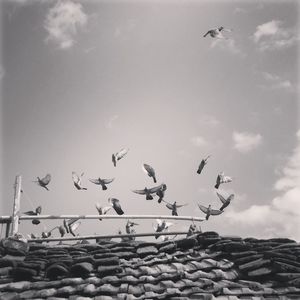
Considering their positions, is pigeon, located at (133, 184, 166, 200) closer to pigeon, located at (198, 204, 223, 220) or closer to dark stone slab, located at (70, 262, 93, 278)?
pigeon, located at (198, 204, 223, 220)

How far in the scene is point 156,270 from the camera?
477cm

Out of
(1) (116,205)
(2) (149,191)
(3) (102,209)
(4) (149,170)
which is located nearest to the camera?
(1) (116,205)

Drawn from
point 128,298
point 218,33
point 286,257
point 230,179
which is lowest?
point 128,298

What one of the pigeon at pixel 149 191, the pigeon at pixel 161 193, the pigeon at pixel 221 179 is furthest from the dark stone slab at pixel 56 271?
the pigeon at pixel 221 179

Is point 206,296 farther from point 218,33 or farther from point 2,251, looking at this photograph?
point 218,33

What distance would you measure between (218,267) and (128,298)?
1192mm

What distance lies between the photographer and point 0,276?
15.3 feet

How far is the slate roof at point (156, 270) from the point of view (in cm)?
432

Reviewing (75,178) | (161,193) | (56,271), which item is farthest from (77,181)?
(56,271)

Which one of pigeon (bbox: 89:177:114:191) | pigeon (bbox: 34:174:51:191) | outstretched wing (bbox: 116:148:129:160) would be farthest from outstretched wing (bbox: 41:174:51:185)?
outstretched wing (bbox: 116:148:129:160)

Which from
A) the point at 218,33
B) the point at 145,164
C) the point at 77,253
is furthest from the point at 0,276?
the point at 218,33

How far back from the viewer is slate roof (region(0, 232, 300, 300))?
4.32 m

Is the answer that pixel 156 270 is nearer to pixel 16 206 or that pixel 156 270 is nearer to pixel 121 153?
pixel 16 206

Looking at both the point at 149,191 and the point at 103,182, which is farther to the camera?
the point at 103,182
